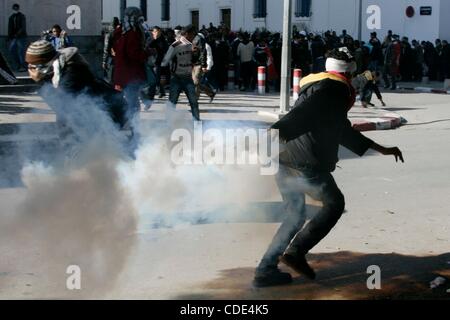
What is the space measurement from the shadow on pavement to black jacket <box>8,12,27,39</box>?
16.0 m

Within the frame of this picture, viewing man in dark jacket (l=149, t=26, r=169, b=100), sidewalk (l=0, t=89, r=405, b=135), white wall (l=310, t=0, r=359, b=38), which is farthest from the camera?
white wall (l=310, t=0, r=359, b=38)

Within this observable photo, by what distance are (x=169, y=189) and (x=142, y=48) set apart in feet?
17.7

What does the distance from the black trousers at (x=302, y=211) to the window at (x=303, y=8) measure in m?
32.4

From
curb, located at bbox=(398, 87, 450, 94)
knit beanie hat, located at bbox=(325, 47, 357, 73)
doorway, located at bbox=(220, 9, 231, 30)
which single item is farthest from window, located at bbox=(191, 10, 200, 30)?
knit beanie hat, located at bbox=(325, 47, 357, 73)

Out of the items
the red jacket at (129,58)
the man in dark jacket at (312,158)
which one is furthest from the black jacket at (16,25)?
the man in dark jacket at (312,158)

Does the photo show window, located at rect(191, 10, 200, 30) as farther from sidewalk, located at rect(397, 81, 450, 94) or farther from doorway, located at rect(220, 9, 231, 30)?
sidewalk, located at rect(397, 81, 450, 94)

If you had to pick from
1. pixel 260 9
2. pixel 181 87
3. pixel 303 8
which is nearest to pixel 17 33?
pixel 181 87

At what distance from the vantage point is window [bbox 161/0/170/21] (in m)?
45.3

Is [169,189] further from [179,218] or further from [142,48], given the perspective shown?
[142,48]

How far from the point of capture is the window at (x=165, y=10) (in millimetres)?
45319

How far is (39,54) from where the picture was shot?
6.33 m

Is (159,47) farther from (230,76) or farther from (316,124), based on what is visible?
(316,124)

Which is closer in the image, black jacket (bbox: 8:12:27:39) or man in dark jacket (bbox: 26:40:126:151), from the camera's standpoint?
man in dark jacket (bbox: 26:40:126:151)

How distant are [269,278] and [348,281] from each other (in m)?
0.57
